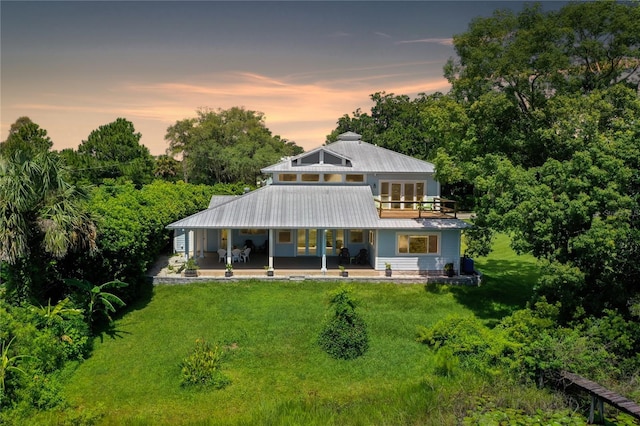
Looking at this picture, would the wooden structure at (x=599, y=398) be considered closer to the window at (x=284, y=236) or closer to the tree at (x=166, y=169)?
the window at (x=284, y=236)

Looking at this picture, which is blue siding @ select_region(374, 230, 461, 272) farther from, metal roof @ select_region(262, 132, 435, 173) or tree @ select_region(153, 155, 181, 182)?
tree @ select_region(153, 155, 181, 182)

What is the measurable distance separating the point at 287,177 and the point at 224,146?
4490 cm

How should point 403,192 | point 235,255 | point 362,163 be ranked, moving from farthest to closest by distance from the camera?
point 403,192 → point 362,163 → point 235,255

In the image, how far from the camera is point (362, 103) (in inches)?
2598

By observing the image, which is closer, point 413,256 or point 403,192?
point 413,256

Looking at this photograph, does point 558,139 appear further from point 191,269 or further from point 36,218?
point 36,218

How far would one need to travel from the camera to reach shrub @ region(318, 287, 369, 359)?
15300 mm

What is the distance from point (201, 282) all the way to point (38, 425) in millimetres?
12189

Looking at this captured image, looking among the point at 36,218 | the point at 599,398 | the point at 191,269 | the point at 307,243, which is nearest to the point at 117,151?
the point at 191,269

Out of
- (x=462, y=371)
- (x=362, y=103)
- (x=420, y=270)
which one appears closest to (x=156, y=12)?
(x=462, y=371)

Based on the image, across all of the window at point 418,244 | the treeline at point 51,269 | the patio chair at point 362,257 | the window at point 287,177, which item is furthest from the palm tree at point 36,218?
the window at point 418,244

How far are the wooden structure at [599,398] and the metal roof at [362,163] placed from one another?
18689 millimetres

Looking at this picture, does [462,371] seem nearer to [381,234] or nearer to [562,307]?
[562,307]

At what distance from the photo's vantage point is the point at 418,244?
2461 cm
